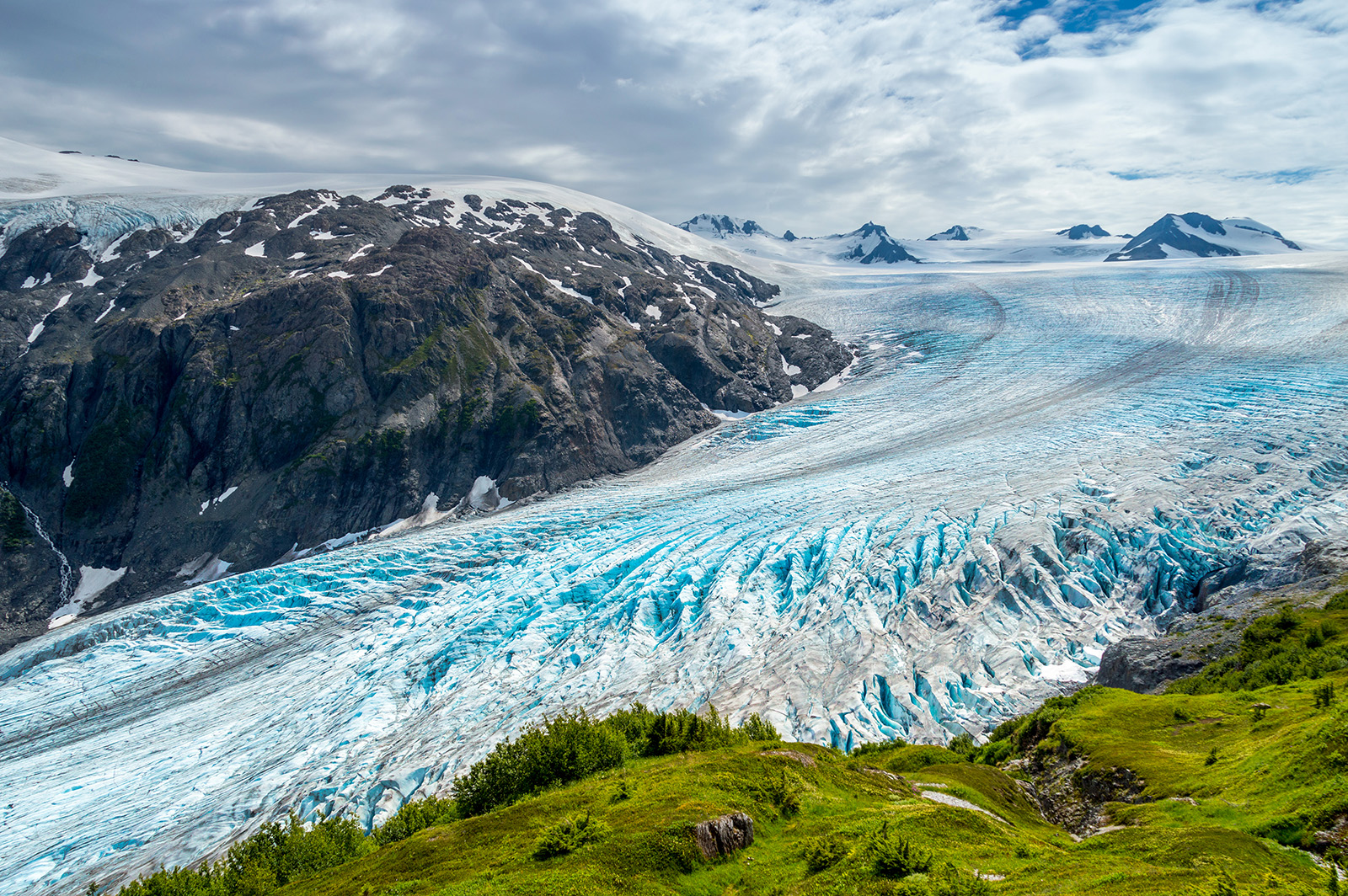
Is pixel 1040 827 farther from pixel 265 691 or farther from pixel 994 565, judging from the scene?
pixel 265 691

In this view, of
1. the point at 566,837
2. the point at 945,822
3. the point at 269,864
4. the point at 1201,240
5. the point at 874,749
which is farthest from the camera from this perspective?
the point at 1201,240

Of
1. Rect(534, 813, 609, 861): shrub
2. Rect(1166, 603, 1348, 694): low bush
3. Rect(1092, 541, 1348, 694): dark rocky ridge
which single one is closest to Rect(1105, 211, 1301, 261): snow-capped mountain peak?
Rect(1092, 541, 1348, 694): dark rocky ridge

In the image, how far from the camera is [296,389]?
200 feet

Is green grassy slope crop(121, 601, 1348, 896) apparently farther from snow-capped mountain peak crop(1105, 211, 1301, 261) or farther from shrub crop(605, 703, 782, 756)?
snow-capped mountain peak crop(1105, 211, 1301, 261)

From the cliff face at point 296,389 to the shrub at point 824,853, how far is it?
49692 mm

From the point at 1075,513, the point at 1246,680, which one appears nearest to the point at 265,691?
the point at 1246,680

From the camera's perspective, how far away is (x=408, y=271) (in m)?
70.8

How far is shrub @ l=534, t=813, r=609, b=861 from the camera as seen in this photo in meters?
10.6

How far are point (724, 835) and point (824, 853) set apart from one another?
1.62m

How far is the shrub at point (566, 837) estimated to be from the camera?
1055 centimetres

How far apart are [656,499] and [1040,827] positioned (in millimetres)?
34328

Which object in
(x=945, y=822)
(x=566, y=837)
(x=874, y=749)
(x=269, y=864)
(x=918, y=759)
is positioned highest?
(x=566, y=837)

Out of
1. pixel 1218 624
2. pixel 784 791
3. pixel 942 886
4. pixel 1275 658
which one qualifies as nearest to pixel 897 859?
pixel 942 886

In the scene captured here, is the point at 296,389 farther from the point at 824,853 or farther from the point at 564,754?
the point at 824,853
